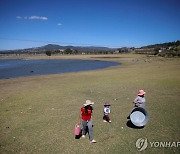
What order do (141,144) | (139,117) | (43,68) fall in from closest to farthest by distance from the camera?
(141,144)
(139,117)
(43,68)

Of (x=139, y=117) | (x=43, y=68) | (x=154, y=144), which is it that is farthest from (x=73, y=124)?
(x=43, y=68)

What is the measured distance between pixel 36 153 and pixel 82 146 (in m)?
1.80

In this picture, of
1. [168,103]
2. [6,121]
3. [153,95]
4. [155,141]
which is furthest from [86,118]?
[153,95]

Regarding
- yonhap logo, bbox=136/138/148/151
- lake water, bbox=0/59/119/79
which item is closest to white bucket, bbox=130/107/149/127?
yonhap logo, bbox=136/138/148/151

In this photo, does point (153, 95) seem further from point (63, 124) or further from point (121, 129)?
point (63, 124)

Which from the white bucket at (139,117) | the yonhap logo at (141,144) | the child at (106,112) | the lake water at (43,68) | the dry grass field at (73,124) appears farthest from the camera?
the lake water at (43,68)

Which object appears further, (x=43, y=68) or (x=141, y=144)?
(x=43, y=68)

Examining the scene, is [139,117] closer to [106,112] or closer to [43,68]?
[106,112]

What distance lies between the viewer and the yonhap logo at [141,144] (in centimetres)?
782

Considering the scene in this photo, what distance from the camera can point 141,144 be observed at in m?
8.08

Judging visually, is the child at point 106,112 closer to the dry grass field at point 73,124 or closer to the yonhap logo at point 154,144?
the dry grass field at point 73,124

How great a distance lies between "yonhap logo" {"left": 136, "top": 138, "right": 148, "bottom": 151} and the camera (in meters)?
7.82

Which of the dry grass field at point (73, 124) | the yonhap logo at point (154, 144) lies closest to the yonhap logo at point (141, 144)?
the yonhap logo at point (154, 144)

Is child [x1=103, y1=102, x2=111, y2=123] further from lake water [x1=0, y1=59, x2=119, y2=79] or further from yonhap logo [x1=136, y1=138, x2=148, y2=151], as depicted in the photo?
lake water [x1=0, y1=59, x2=119, y2=79]
